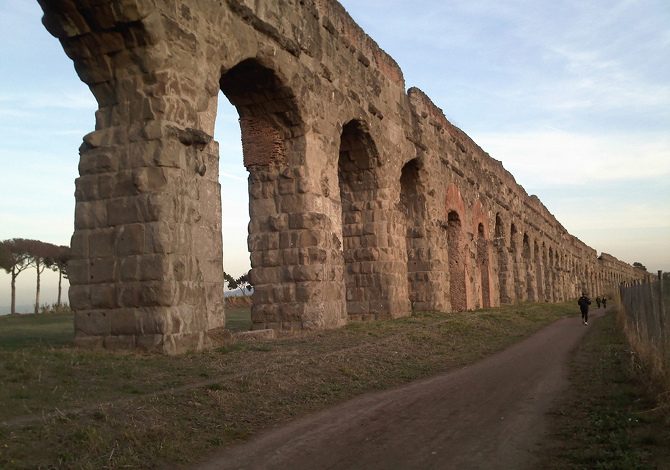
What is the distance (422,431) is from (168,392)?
Answer: 7.88 feet

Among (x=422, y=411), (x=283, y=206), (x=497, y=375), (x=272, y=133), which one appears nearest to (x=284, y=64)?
(x=272, y=133)

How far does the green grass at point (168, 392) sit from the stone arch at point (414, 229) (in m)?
8.68

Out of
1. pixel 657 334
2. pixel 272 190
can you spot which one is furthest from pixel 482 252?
pixel 657 334

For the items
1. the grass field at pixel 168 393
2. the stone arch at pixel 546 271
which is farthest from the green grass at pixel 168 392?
the stone arch at pixel 546 271

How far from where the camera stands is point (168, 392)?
19.6ft

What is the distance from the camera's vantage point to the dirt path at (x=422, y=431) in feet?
14.6

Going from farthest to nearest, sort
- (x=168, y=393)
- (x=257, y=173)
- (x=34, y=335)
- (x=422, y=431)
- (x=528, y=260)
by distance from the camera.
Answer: (x=528, y=260) → (x=257, y=173) → (x=34, y=335) → (x=168, y=393) → (x=422, y=431)

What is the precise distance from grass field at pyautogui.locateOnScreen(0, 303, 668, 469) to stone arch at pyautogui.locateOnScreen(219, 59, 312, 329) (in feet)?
4.97

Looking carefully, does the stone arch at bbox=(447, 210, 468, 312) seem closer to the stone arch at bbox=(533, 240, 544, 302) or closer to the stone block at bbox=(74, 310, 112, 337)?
the stone block at bbox=(74, 310, 112, 337)

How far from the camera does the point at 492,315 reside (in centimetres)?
1825

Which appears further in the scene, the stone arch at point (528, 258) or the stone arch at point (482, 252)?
the stone arch at point (528, 258)

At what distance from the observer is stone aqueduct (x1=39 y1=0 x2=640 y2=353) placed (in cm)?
791

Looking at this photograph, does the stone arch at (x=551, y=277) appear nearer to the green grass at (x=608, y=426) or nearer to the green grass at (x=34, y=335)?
the green grass at (x=34, y=335)

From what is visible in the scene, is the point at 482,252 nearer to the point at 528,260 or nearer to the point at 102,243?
the point at 528,260
